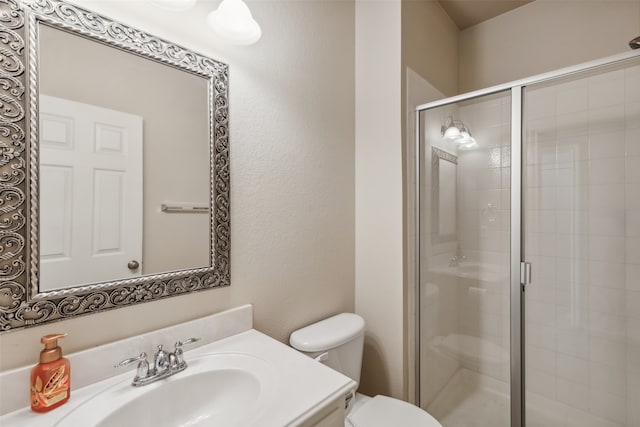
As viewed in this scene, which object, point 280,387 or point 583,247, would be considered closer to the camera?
point 280,387

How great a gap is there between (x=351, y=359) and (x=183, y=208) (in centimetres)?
99

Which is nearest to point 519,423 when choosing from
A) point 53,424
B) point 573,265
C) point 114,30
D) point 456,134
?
point 573,265

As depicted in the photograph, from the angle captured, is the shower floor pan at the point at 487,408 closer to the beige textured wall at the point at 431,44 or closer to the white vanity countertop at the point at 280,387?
the white vanity countertop at the point at 280,387

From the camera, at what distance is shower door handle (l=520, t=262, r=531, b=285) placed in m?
1.34

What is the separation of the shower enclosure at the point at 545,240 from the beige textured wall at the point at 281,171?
52cm

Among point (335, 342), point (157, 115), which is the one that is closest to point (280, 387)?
point (335, 342)

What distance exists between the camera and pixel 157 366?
32.9 inches

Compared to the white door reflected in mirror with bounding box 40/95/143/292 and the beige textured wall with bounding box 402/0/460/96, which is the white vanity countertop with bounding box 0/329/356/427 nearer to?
the white door reflected in mirror with bounding box 40/95/143/292

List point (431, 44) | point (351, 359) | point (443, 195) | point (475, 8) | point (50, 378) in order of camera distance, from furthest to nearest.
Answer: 1. point (475, 8)
2. point (431, 44)
3. point (443, 195)
4. point (351, 359)
5. point (50, 378)

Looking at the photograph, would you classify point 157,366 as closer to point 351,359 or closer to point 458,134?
point 351,359

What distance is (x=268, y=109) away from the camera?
4.08 ft

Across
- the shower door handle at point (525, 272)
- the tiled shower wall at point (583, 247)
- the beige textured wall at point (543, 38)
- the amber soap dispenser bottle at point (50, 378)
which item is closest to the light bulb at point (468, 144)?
the tiled shower wall at point (583, 247)

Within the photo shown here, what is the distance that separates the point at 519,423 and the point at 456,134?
1.41 m

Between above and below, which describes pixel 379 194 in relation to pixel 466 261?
above
